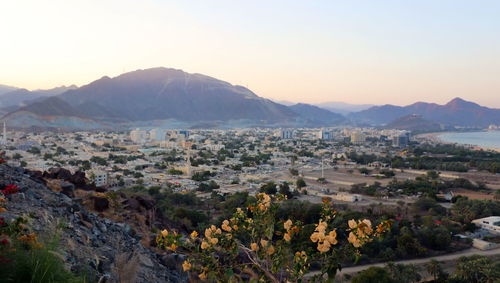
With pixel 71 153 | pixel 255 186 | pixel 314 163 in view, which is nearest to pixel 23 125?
pixel 71 153

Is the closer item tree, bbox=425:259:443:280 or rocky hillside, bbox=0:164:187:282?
rocky hillside, bbox=0:164:187:282

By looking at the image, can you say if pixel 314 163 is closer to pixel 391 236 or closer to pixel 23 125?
pixel 391 236

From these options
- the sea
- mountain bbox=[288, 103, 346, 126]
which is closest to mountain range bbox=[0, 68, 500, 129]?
mountain bbox=[288, 103, 346, 126]

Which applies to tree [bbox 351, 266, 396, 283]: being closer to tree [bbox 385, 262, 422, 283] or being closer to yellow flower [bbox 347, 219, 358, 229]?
tree [bbox 385, 262, 422, 283]

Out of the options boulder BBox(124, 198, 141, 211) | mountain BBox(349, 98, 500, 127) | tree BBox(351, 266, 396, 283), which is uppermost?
mountain BBox(349, 98, 500, 127)

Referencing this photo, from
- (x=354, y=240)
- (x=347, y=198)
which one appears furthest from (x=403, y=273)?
(x=347, y=198)

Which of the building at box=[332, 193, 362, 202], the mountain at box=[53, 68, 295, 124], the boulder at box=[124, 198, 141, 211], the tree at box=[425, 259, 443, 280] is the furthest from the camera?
the mountain at box=[53, 68, 295, 124]

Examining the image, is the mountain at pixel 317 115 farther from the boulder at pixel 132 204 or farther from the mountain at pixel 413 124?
the boulder at pixel 132 204

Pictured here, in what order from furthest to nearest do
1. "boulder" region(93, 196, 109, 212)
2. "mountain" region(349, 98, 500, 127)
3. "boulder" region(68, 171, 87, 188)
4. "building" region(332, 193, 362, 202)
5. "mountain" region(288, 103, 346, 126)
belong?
"mountain" region(349, 98, 500, 127)
"mountain" region(288, 103, 346, 126)
"building" region(332, 193, 362, 202)
"boulder" region(68, 171, 87, 188)
"boulder" region(93, 196, 109, 212)

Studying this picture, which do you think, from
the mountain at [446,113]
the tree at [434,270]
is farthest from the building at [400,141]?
the mountain at [446,113]
